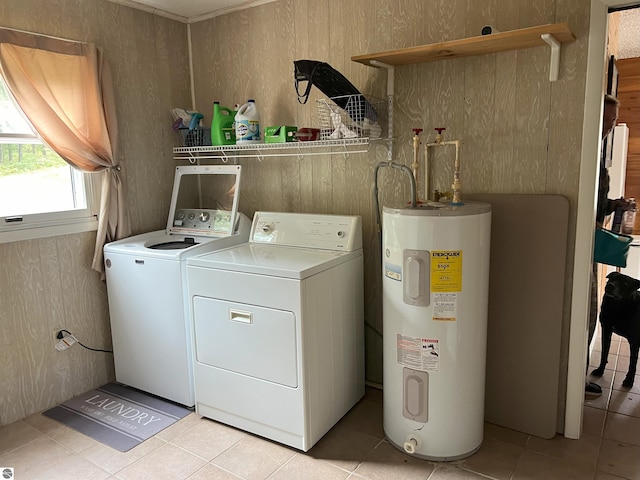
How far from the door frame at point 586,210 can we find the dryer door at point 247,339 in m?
1.25

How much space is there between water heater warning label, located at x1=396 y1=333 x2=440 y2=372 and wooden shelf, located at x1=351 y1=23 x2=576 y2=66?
1.22m

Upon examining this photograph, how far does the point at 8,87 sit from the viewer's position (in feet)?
7.52

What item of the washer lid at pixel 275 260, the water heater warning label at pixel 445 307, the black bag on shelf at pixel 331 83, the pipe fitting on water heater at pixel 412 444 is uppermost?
the black bag on shelf at pixel 331 83

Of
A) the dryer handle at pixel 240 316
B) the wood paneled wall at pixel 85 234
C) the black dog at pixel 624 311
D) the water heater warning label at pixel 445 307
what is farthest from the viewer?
→ the black dog at pixel 624 311

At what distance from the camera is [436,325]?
1.98m

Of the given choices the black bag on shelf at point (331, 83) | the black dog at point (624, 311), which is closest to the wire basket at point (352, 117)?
the black bag on shelf at point (331, 83)

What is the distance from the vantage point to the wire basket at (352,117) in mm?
2291

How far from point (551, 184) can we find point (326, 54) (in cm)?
133

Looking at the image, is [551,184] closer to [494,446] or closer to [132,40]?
[494,446]

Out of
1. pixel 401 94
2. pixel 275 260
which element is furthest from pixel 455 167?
pixel 275 260

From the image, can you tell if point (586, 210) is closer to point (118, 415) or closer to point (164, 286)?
point (164, 286)

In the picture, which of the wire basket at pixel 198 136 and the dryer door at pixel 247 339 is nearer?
the dryer door at pixel 247 339

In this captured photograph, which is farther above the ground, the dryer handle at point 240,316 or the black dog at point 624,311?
the dryer handle at point 240,316

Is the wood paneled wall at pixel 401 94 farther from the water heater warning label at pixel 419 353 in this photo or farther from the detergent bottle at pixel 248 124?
the water heater warning label at pixel 419 353
